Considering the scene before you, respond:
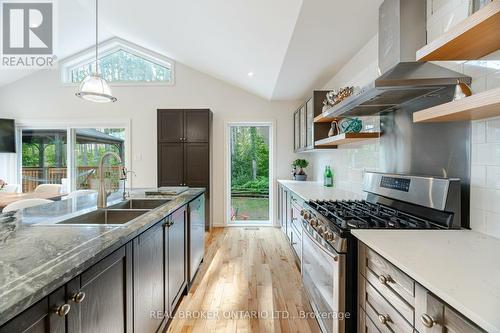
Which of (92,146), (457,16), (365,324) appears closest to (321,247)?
(365,324)

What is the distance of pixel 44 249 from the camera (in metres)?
0.96

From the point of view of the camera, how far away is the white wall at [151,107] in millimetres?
4762

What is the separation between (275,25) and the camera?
2307mm

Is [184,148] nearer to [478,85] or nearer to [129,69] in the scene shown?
[129,69]

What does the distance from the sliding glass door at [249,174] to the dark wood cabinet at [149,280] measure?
3219 millimetres

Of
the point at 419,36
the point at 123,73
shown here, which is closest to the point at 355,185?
the point at 419,36

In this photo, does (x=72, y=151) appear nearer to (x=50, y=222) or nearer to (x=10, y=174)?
(x=10, y=174)

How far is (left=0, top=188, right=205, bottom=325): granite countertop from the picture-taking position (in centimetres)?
67

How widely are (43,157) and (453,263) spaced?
20.8ft

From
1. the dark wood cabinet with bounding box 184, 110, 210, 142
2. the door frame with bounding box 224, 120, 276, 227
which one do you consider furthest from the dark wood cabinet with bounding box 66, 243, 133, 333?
the door frame with bounding box 224, 120, 276, 227

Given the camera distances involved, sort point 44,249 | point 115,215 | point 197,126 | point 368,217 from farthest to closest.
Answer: point 197,126
point 115,215
point 368,217
point 44,249

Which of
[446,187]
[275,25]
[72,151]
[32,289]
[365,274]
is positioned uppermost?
[275,25]

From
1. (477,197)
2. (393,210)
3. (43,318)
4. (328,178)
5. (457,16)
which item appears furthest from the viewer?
(328,178)

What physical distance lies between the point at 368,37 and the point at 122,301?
267cm
